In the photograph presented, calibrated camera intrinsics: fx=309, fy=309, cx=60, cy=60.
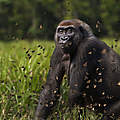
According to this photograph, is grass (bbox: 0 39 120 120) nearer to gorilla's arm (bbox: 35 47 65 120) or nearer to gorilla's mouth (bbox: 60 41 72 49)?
gorilla's arm (bbox: 35 47 65 120)

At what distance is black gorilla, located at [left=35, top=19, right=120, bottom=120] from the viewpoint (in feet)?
9.59

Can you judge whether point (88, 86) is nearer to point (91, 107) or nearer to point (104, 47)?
point (91, 107)

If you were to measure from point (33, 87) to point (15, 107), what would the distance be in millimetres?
329

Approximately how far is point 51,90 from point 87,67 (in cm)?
53

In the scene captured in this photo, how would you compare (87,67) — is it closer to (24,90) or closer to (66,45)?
(66,45)

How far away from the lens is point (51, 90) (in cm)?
323

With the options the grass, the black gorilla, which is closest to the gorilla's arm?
the black gorilla

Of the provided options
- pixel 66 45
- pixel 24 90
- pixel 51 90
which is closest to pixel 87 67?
pixel 66 45

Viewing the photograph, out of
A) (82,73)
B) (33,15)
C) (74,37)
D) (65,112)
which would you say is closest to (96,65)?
(82,73)

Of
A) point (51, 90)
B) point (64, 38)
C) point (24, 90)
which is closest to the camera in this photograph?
point (64, 38)

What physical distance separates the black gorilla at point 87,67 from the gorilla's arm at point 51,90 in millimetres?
10

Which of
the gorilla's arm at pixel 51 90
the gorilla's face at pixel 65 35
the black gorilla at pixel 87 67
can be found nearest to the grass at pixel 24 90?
the gorilla's arm at pixel 51 90

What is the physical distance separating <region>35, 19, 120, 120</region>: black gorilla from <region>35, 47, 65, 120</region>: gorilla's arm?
10 mm

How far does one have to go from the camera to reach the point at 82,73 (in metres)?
2.93
